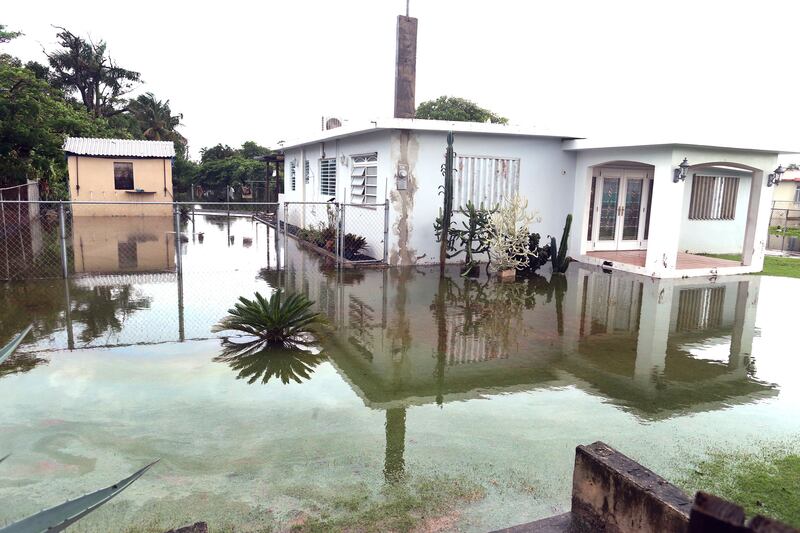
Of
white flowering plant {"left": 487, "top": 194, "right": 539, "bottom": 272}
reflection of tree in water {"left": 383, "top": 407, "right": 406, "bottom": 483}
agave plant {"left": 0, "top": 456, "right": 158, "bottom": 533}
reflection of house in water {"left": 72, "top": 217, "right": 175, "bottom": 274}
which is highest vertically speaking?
white flowering plant {"left": 487, "top": 194, "right": 539, "bottom": 272}

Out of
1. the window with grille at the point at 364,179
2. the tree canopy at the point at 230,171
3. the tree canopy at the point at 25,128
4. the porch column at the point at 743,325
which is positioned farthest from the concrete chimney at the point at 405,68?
the tree canopy at the point at 230,171

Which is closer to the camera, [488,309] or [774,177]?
[488,309]

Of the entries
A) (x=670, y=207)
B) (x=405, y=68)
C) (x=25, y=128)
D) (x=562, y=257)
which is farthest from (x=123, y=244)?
(x=670, y=207)

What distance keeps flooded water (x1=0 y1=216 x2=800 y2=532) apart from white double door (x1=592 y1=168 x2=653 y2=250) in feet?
17.1

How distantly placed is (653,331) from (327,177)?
11.7 meters

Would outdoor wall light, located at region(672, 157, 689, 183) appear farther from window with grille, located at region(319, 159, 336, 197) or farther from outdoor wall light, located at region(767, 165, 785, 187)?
window with grille, located at region(319, 159, 336, 197)

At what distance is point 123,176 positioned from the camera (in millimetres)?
24375

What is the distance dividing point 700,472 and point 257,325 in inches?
194

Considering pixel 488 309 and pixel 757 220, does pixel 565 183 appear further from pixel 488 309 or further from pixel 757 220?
pixel 488 309

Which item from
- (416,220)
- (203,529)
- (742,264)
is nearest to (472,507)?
(203,529)

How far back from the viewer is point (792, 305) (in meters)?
A: 10.0

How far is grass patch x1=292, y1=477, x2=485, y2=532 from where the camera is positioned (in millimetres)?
3350

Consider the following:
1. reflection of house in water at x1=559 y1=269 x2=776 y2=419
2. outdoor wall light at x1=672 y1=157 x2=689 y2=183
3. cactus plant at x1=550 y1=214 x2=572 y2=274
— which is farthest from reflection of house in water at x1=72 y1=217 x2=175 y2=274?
outdoor wall light at x1=672 y1=157 x2=689 y2=183

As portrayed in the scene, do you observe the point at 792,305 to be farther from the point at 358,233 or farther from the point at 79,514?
the point at 79,514
